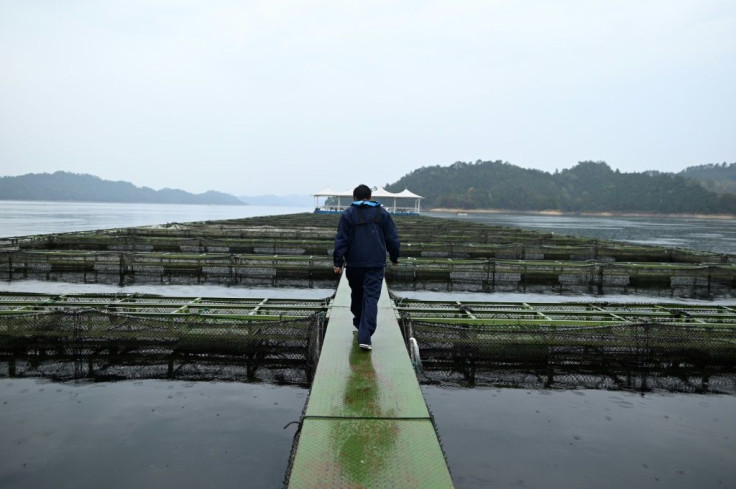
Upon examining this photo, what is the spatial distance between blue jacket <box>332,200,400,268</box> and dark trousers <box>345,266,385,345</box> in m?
0.11

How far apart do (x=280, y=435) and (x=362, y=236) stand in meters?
2.54

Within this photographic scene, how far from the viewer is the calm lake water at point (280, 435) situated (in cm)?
485

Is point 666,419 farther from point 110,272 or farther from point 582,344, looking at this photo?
point 110,272

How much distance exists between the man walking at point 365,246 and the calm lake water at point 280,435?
Result: 1.70 m

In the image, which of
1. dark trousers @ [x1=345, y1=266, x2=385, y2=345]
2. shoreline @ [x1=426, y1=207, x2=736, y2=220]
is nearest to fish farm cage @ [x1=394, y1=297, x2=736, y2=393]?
dark trousers @ [x1=345, y1=266, x2=385, y2=345]

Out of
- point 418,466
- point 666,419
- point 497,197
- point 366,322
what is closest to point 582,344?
point 666,419

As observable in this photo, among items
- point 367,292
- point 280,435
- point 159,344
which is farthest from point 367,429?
point 159,344

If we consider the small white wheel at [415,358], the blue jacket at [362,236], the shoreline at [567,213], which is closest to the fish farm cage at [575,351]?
the small white wheel at [415,358]

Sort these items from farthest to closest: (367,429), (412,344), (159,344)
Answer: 1. (159,344)
2. (412,344)
3. (367,429)

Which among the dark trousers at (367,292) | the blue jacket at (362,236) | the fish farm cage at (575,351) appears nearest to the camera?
the blue jacket at (362,236)

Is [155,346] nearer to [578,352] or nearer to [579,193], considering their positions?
[578,352]

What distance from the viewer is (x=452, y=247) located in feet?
71.2

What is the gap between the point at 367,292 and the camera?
5.72 meters

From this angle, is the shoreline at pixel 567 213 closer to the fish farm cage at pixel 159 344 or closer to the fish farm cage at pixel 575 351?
the fish farm cage at pixel 575 351
